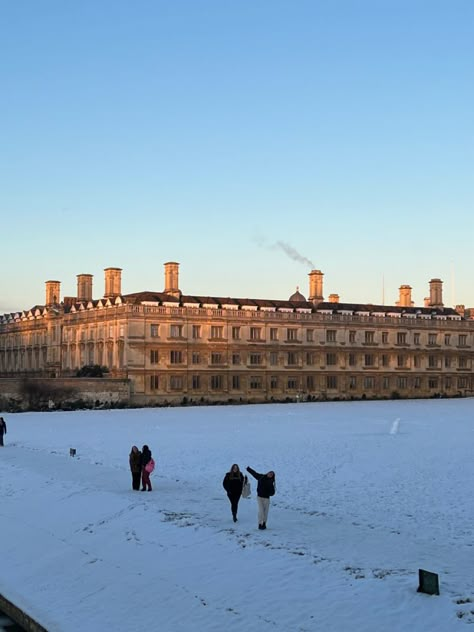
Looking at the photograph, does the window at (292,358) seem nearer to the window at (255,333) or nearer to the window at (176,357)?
the window at (255,333)

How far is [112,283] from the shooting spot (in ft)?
300

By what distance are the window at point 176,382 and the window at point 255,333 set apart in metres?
9.28

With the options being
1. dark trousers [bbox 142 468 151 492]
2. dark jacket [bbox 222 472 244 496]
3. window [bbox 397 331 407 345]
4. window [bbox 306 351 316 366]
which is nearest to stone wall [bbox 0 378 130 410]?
window [bbox 306 351 316 366]

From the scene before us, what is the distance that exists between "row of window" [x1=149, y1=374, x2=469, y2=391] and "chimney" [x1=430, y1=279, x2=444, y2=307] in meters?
10.8

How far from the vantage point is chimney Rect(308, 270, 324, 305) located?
100500 millimetres

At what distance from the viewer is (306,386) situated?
300ft

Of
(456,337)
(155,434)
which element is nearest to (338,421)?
(155,434)

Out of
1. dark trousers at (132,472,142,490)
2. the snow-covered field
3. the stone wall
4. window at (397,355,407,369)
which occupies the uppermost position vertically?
window at (397,355,407,369)

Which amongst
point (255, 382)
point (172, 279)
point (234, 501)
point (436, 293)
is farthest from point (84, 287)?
point (234, 501)

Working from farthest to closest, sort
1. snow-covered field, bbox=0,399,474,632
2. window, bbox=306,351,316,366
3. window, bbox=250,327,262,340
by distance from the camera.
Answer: window, bbox=306,351,316,366 < window, bbox=250,327,262,340 < snow-covered field, bbox=0,399,474,632

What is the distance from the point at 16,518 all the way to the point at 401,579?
1136 centimetres

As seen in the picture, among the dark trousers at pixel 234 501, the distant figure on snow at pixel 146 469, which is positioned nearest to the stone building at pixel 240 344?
the distant figure on snow at pixel 146 469

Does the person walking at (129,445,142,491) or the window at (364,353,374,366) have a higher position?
the window at (364,353,374,366)

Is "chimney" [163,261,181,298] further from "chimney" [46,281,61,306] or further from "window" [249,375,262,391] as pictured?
"chimney" [46,281,61,306]
